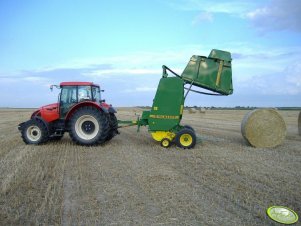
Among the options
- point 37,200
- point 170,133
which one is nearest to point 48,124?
point 170,133

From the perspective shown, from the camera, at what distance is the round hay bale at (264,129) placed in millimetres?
11266

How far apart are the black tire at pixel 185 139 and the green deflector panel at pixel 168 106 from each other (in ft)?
1.26

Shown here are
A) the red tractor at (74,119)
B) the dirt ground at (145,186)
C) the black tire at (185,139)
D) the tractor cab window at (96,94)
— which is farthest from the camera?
the tractor cab window at (96,94)

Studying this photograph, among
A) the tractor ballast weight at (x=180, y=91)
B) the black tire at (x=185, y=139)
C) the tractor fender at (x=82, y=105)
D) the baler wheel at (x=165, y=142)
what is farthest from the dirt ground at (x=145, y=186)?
the tractor fender at (x=82, y=105)

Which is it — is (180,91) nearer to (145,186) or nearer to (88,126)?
(88,126)

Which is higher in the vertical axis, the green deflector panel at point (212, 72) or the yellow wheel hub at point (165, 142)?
the green deflector panel at point (212, 72)

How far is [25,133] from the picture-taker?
11.3m

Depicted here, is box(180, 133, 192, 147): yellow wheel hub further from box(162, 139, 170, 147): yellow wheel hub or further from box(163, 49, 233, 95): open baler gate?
box(163, 49, 233, 95): open baler gate

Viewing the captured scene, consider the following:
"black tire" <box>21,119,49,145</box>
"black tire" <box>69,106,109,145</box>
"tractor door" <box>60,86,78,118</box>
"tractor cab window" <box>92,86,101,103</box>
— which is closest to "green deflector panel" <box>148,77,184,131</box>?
"black tire" <box>69,106,109,145</box>

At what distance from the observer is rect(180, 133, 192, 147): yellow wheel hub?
10.7 m

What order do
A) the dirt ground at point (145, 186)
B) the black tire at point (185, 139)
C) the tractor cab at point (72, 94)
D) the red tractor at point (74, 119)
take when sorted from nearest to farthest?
the dirt ground at point (145, 186) → the black tire at point (185, 139) → the red tractor at point (74, 119) → the tractor cab at point (72, 94)

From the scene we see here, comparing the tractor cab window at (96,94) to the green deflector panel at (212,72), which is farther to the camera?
the tractor cab window at (96,94)

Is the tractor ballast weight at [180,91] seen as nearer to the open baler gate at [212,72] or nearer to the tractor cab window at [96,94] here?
the open baler gate at [212,72]

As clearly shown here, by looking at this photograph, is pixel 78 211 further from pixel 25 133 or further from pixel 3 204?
pixel 25 133
